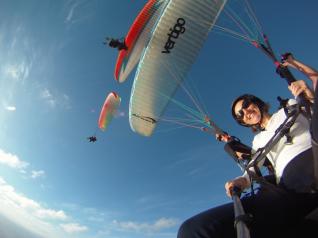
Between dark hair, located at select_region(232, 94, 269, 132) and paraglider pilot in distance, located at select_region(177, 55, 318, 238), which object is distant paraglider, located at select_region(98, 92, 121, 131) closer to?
dark hair, located at select_region(232, 94, 269, 132)

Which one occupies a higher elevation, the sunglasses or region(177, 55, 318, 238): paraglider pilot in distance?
the sunglasses

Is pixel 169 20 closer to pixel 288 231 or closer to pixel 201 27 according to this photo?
pixel 201 27

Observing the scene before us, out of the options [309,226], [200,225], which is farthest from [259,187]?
[200,225]

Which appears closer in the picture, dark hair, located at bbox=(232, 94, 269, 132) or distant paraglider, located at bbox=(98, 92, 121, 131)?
dark hair, located at bbox=(232, 94, 269, 132)

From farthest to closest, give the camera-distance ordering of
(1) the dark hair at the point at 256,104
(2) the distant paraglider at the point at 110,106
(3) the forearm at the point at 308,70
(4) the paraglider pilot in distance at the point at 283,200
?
(2) the distant paraglider at the point at 110,106 → (1) the dark hair at the point at 256,104 → (3) the forearm at the point at 308,70 → (4) the paraglider pilot in distance at the point at 283,200

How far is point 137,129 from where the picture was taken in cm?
974

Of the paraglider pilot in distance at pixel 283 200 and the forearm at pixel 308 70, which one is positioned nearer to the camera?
the paraglider pilot in distance at pixel 283 200

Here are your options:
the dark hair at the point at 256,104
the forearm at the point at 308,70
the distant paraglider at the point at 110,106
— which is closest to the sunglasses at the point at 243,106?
the dark hair at the point at 256,104

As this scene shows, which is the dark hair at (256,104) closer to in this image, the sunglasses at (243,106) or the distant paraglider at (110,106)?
the sunglasses at (243,106)

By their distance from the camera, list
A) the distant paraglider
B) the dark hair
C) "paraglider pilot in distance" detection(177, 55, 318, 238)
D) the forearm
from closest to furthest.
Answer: "paraglider pilot in distance" detection(177, 55, 318, 238)
the forearm
the dark hair
the distant paraglider

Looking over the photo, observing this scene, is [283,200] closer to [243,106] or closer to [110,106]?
[243,106]

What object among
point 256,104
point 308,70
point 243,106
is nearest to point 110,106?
point 243,106

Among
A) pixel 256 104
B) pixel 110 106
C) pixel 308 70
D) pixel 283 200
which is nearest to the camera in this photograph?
pixel 283 200

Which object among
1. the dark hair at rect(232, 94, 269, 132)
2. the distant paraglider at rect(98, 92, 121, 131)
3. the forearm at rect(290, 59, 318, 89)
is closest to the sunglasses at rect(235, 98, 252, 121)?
the dark hair at rect(232, 94, 269, 132)
